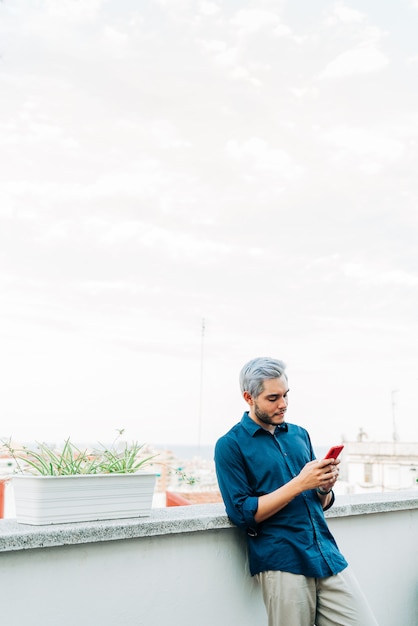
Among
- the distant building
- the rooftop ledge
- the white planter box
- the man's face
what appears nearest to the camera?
the rooftop ledge

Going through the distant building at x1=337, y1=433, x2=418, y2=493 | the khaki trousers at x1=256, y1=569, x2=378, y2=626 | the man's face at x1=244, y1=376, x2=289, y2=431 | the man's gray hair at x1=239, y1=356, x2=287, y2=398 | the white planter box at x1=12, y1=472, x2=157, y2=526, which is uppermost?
the man's gray hair at x1=239, y1=356, x2=287, y2=398

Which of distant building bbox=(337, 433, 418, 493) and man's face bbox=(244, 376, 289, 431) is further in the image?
distant building bbox=(337, 433, 418, 493)

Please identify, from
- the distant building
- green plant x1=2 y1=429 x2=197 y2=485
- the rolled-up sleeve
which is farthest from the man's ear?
the distant building

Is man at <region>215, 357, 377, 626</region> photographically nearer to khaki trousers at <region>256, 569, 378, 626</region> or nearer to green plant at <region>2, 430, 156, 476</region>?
khaki trousers at <region>256, 569, 378, 626</region>

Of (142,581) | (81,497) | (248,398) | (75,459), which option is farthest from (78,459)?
(248,398)

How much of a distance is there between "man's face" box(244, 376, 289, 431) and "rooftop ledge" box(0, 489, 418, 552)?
0.31 m

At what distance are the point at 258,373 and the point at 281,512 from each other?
365 mm

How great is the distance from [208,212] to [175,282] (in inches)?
537

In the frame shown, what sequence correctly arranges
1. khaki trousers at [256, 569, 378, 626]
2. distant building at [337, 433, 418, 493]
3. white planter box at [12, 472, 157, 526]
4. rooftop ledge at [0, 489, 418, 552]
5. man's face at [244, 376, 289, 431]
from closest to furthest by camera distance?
rooftop ledge at [0, 489, 418, 552] < white planter box at [12, 472, 157, 526] < khaki trousers at [256, 569, 378, 626] < man's face at [244, 376, 289, 431] < distant building at [337, 433, 418, 493]

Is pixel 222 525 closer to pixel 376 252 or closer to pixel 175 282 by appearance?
pixel 376 252

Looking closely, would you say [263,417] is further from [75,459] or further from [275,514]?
[75,459]

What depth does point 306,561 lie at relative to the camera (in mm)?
1634

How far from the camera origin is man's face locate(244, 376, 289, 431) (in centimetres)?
175

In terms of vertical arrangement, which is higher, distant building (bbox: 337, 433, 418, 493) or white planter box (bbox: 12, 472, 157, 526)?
white planter box (bbox: 12, 472, 157, 526)
